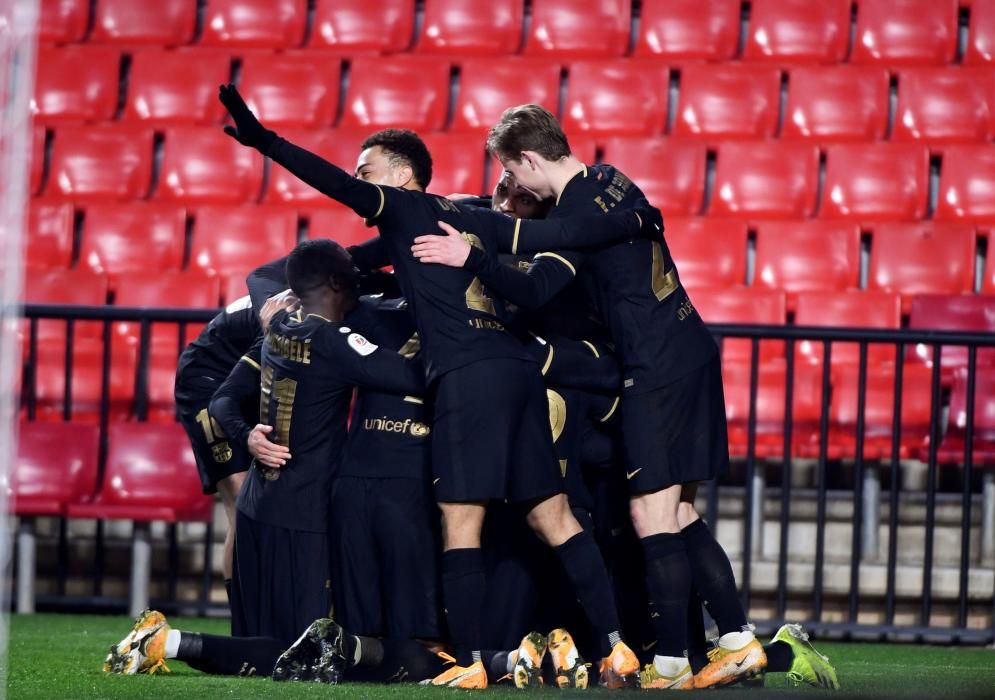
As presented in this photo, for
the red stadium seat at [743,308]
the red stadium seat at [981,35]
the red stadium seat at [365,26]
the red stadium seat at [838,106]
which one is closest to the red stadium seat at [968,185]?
A: the red stadium seat at [838,106]

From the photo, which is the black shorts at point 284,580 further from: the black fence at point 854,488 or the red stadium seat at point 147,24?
the red stadium seat at point 147,24

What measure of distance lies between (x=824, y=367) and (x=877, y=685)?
1545 mm

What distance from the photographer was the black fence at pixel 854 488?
5.20 meters

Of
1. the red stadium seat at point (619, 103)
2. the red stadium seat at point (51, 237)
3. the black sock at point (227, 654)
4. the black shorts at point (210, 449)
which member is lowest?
the black sock at point (227, 654)

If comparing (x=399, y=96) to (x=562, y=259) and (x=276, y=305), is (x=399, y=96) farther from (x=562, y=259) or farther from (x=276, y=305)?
(x=562, y=259)

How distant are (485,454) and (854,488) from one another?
7.37ft

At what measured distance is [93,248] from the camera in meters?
7.38

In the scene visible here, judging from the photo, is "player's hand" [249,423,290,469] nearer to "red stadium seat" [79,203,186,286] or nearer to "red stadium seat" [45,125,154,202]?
"red stadium seat" [79,203,186,286]

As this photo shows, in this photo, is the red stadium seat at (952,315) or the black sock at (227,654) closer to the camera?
the black sock at (227,654)

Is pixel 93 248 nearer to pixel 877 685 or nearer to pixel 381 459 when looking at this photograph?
pixel 381 459

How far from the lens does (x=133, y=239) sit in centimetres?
739

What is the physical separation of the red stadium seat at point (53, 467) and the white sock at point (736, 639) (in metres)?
2.85

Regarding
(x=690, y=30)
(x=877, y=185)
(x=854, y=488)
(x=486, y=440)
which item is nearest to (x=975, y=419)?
(x=854, y=488)

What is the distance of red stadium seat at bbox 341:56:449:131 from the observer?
7918 mm
